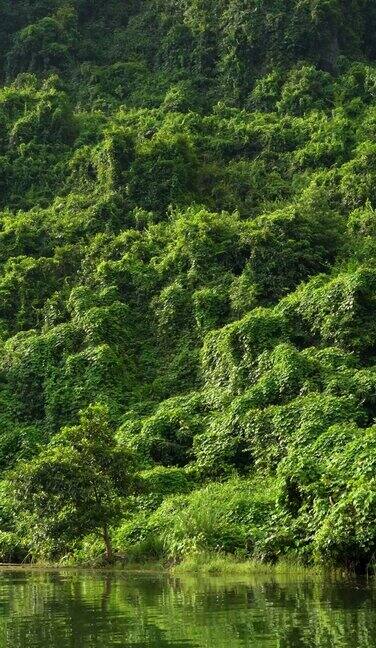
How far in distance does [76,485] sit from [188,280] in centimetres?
1418

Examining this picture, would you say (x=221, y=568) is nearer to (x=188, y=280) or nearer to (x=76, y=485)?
(x=76, y=485)

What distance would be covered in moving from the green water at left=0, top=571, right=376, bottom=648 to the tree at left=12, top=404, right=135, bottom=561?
289 cm

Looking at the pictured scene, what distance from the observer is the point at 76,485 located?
2084cm

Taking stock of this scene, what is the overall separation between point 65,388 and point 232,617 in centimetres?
1933

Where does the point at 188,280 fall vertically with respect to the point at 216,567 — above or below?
above

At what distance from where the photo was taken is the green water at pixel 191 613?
34.6 ft

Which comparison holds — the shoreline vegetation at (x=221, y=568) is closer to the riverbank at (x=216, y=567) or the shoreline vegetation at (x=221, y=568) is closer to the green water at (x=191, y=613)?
the riverbank at (x=216, y=567)

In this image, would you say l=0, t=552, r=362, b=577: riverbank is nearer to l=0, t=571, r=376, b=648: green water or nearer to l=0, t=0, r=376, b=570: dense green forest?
l=0, t=0, r=376, b=570: dense green forest

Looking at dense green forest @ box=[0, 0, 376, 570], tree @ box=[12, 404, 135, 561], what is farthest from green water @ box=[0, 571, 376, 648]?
tree @ box=[12, 404, 135, 561]

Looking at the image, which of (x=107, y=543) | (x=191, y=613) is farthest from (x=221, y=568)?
(x=191, y=613)

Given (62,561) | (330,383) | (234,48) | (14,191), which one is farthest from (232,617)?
(234,48)

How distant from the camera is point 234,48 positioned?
5081 cm

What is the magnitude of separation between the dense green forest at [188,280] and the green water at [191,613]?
2.08m

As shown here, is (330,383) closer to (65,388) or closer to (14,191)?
(65,388)
